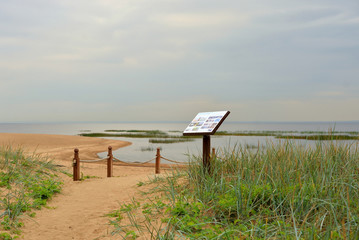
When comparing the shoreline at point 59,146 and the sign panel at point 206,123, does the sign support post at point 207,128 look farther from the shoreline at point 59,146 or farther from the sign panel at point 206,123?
the shoreline at point 59,146

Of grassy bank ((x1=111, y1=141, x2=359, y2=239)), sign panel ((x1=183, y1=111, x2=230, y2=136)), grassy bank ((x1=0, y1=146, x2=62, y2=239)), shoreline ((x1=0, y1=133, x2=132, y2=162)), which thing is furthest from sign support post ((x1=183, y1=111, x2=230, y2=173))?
shoreline ((x1=0, y1=133, x2=132, y2=162))

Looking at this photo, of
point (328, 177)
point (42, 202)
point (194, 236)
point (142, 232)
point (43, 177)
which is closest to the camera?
point (194, 236)

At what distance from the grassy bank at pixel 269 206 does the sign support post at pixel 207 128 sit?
480 millimetres

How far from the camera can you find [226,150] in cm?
764

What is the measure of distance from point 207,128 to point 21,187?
5.25m

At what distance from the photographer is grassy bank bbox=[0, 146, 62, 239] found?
6238 mm

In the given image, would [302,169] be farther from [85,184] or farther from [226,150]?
[85,184]

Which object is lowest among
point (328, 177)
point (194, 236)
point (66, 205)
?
point (66, 205)

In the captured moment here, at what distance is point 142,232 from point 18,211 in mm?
3188

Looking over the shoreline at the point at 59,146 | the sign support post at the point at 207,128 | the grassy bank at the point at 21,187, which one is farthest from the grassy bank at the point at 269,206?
the shoreline at the point at 59,146

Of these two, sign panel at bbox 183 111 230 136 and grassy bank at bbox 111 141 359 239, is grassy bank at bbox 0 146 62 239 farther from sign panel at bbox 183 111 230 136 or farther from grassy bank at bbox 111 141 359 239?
sign panel at bbox 183 111 230 136

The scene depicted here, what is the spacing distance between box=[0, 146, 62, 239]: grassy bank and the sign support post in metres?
3.95

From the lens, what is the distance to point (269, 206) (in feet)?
15.8

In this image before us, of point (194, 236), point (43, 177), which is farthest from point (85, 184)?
point (194, 236)
